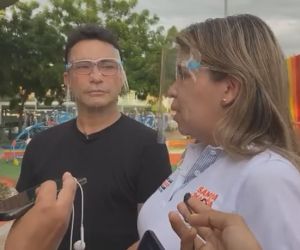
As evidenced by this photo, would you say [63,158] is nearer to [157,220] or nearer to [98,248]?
[98,248]

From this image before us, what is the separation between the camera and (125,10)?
3161 cm

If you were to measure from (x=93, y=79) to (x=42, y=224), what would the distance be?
55.5 inches

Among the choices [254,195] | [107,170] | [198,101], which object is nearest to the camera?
[254,195]

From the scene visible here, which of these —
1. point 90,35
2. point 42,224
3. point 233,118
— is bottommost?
point 42,224

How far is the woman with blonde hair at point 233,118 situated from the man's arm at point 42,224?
0.39m

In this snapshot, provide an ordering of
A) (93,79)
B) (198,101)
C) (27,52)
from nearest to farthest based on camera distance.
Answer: (198,101)
(93,79)
(27,52)

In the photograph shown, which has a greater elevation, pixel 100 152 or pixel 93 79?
pixel 93 79

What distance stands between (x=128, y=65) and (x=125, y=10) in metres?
3.64

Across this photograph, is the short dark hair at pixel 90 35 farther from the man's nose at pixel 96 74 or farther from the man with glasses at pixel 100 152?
the man's nose at pixel 96 74

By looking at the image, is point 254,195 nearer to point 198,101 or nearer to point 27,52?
point 198,101

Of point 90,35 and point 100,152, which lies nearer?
point 100,152

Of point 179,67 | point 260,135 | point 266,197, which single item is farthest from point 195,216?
point 179,67

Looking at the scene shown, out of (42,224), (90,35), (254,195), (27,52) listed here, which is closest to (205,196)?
(254,195)

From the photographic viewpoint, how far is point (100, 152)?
2604 millimetres
